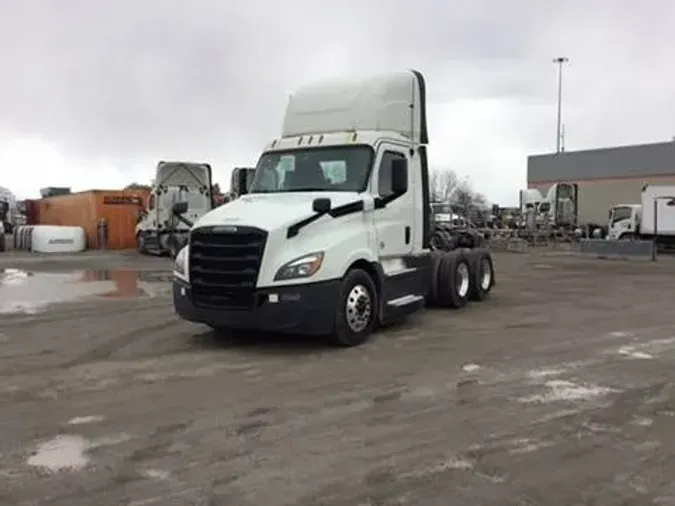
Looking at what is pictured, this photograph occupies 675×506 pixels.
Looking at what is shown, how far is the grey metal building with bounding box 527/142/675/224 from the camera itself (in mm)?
59219

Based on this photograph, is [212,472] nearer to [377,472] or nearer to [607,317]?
[377,472]

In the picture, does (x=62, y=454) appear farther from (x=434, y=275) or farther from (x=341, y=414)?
(x=434, y=275)

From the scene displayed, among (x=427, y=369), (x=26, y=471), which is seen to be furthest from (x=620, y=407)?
(x=26, y=471)

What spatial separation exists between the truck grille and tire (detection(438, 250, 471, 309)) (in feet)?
17.3

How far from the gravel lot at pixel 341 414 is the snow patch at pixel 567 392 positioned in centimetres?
4

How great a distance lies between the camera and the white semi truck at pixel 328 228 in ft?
29.5

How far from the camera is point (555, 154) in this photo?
69000mm

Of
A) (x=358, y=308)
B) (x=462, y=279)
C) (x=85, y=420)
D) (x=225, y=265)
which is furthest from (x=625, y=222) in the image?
(x=85, y=420)

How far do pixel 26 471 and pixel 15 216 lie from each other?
150 feet

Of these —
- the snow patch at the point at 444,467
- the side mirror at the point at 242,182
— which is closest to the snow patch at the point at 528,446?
the snow patch at the point at 444,467

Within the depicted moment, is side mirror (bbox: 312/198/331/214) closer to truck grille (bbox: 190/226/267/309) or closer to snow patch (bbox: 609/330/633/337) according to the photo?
truck grille (bbox: 190/226/267/309)

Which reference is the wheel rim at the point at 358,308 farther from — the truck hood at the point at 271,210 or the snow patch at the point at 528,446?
the snow patch at the point at 528,446

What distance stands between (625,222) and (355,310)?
105 ft

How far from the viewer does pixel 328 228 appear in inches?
367
